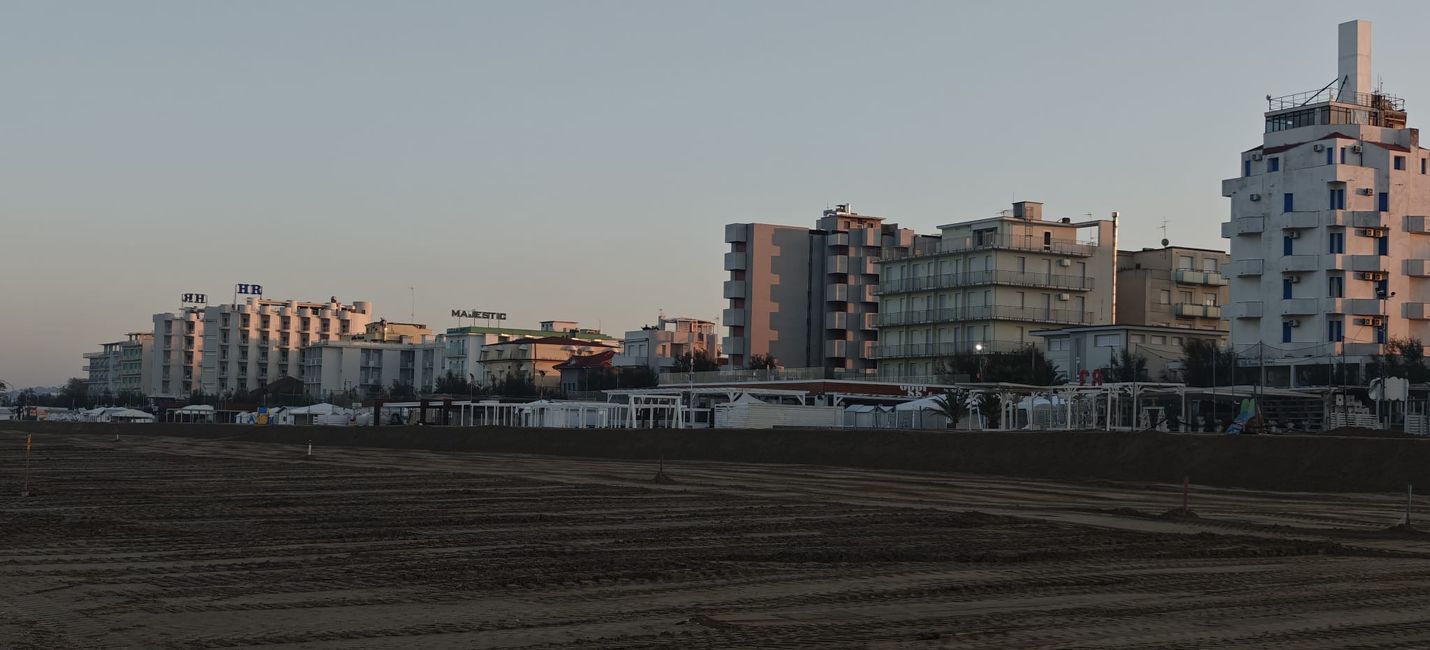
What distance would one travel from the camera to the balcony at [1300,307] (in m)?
92.4

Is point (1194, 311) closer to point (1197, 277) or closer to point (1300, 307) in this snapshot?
point (1197, 277)

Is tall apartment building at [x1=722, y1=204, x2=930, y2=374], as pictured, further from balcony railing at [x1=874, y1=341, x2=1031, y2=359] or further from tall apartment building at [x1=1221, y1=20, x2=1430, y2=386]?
tall apartment building at [x1=1221, y1=20, x2=1430, y2=386]

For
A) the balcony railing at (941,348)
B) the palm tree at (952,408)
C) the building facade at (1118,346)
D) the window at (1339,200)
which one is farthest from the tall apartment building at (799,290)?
the palm tree at (952,408)

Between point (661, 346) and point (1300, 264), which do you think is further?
point (661, 346)

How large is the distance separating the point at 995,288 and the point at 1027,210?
8.10 m

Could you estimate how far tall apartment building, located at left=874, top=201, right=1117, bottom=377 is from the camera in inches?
4515

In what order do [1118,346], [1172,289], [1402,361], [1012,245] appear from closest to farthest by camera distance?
1. [1402,361]
2. [1118,346]
3. [1012,245]
4. [1172,289]

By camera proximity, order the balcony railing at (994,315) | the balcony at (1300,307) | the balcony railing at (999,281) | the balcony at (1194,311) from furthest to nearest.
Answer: the balcony at (1194,311)
the balcony railing at (999,281)
the balcony railing at (994,315)
the balcony at (1300,307)

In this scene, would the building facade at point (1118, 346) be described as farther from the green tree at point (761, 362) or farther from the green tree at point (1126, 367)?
the green tree at point (761, 362)

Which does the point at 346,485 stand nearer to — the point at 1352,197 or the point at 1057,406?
the point at 1057,406

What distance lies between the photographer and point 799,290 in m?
129

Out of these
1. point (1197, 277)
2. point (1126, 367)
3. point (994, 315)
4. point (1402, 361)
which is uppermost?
point (1197, 277)

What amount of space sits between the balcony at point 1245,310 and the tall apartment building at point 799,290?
110 feet

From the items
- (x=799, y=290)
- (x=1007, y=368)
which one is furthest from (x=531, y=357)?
(x=1007, y=368)
